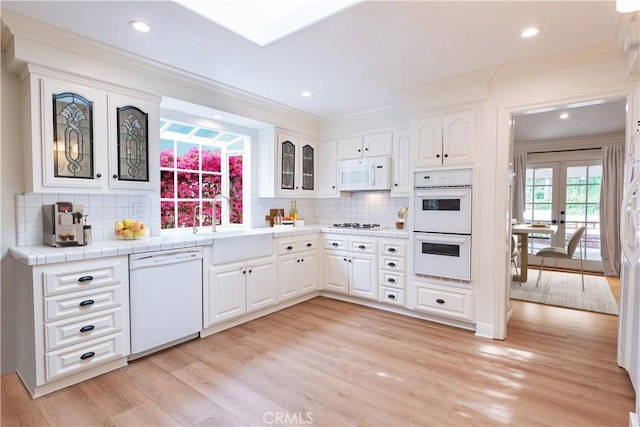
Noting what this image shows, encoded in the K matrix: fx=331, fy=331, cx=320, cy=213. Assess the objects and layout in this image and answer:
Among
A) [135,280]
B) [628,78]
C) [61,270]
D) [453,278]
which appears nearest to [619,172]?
[628,78]

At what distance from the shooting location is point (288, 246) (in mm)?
3871

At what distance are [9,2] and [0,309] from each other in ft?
6.68

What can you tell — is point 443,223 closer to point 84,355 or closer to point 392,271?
point 392,271

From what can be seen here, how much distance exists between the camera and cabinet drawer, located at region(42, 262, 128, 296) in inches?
83.5

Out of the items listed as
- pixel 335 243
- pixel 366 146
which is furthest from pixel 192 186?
pixel 366 146

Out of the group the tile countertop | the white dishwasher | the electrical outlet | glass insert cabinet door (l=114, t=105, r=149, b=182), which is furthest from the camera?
the electrical outlet

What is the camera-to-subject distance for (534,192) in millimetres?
6551

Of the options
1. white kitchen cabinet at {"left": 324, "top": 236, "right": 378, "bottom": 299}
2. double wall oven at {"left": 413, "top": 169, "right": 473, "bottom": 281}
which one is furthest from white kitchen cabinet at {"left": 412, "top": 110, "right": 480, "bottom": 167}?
white kitchen cabinet at {"left": 324, "top": 236, "right": 378, "bottom": 299}

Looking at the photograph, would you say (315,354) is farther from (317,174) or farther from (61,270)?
(317,174)

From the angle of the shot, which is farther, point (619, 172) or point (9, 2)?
point (619, 172)

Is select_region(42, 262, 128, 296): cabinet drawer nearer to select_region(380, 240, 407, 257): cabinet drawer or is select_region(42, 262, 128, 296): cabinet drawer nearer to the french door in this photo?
select_region(380, 240, 407, 257): cabinet drawer

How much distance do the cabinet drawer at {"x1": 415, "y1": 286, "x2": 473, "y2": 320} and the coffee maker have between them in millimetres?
3089

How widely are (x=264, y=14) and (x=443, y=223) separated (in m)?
2.42

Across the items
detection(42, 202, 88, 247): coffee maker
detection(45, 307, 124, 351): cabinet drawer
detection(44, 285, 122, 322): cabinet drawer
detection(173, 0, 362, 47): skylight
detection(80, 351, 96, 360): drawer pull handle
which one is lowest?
detection(80, 351, 96, 360): drawer pull handle
